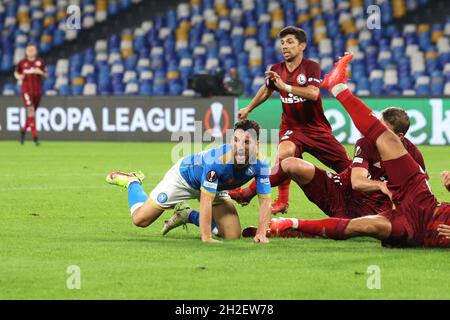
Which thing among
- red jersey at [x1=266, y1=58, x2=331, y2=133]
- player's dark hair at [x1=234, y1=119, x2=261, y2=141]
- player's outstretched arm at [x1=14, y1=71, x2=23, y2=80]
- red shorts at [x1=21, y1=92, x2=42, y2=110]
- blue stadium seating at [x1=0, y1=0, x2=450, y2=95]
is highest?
blue stadium seating at [x1=0, y1=0, x2=450, y2=95]

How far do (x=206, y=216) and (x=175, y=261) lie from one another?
0.98 m

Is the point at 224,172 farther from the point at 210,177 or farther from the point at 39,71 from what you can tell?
the point at 39,71

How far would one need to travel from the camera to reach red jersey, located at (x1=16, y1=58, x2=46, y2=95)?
2311cm

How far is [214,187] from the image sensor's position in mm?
8625

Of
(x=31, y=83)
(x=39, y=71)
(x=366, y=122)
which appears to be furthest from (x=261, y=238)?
(x=31, y=83)

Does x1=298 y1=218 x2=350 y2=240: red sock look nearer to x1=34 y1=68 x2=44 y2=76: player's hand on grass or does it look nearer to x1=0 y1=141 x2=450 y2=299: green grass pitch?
x1=0 y1=141 x2=450 y2=299: green grass pitch

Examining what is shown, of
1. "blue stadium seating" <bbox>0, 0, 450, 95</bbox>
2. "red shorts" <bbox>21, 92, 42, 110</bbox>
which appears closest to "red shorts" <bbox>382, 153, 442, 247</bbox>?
"red shorts" <bbox>21, 92, 42, 110</bbox>

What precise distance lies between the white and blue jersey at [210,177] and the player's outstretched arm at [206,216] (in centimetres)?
5

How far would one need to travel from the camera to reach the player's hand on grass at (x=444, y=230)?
320 inches

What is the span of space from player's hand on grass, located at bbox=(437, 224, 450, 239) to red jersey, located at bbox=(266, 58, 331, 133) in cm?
331

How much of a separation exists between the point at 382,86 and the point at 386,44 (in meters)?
1.43

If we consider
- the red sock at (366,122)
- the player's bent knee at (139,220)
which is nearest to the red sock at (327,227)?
the red sock at (366,122)

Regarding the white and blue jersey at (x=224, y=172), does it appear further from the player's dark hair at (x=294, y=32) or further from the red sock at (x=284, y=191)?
the player's dark hair at (x=294, y=32)
